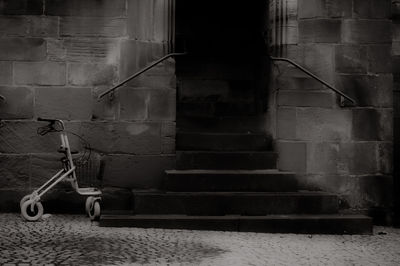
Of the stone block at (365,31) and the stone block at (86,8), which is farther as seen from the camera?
the stone block at (365,31)

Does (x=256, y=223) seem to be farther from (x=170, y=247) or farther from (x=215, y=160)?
(x=170, y=247)

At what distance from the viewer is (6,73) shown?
7508mm

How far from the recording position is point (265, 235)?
6465mm

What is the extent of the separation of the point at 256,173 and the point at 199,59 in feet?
10.2

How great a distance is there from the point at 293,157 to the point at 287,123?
1.64 ft

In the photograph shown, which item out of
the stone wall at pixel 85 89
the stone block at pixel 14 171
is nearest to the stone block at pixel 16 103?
the stone wall at pixel 85 89

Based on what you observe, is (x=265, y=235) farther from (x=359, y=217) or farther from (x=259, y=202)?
(x=359, y=217)

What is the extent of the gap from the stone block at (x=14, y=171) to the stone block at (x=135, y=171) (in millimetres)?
1085

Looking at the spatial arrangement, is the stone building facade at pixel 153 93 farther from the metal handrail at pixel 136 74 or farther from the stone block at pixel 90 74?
the metal handrail at pixel 136 74

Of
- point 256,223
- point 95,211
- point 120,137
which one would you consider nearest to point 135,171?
point 120,137

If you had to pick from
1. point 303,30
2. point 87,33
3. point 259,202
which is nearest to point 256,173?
point 259,202

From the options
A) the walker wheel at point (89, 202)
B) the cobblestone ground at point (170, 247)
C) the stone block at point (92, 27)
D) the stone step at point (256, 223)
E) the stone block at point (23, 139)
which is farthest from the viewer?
the stone block at point (92, 27)

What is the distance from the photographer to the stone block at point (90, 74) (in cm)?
757

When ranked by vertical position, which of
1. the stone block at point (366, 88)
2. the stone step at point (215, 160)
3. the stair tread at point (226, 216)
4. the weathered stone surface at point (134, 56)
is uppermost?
the weathered stone surface at point (134, 56)
